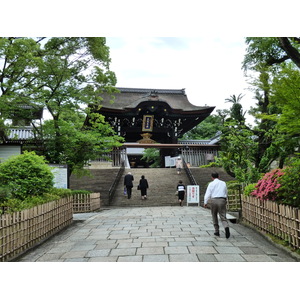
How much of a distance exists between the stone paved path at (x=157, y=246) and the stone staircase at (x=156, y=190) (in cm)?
748

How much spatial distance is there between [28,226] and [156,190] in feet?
39.5

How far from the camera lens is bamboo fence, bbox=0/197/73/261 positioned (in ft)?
15.6

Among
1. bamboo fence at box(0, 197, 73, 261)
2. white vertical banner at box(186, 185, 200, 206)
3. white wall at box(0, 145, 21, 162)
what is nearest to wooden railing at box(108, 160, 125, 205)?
white vertical banner at box(186, 185, 200, 206)

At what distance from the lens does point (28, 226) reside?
570cm

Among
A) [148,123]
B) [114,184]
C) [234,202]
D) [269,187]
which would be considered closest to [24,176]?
[269,187]

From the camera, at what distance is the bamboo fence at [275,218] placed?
16.5ft

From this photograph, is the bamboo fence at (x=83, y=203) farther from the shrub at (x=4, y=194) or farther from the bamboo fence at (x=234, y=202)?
the bamboo fence at (x=234, y=202)

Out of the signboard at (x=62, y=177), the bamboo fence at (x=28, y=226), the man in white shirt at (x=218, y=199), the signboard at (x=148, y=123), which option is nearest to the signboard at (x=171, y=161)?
the signboard at (x=148, y=123)

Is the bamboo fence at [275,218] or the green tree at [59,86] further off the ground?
the green tree at [59,86]

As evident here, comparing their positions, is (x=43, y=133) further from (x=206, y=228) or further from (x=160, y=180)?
(x=160, y=180)

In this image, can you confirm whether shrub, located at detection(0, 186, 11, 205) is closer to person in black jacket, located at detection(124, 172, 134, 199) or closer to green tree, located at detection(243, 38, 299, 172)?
green tree, located at detection(243, 38, 299, 172)

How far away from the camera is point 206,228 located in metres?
7.48

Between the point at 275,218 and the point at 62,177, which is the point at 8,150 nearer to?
the point at 62,177

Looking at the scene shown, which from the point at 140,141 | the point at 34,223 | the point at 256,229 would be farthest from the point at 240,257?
the point at 140,141
